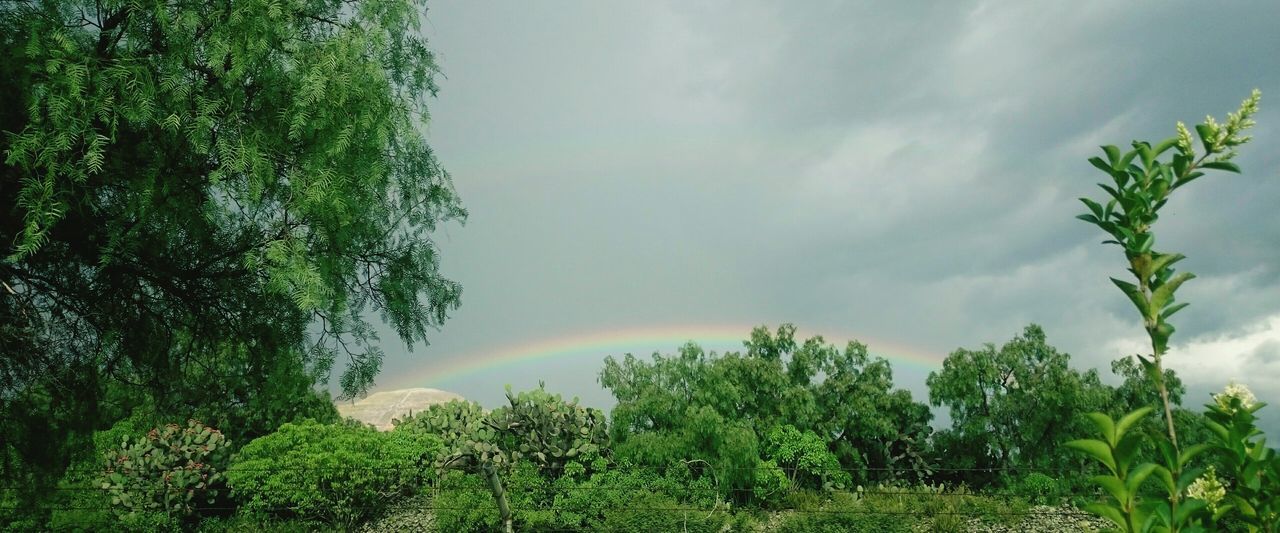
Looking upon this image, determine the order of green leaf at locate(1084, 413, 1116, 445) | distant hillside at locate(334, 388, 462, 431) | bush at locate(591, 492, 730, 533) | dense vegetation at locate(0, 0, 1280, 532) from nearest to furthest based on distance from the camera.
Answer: green leaf at locate(1084, 413, 1116, 445)
dense vegetation at locate(0, 0, 1280, 532)
bush at locate(591, 492, 730, 533)
distant hillside at locate(334, 388, 462, 431)

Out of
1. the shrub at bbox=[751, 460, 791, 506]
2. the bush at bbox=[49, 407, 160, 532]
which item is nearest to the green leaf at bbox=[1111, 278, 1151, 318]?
the shrub at bbox=[751, 460, 791, 506]

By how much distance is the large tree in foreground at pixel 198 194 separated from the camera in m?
5.54

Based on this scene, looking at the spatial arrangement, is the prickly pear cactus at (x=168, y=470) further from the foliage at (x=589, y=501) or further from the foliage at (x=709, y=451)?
the foliage at (x=709, y=451)

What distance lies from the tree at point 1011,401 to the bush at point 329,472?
7558 millimetres

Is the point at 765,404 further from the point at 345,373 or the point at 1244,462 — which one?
the point at 1244,462

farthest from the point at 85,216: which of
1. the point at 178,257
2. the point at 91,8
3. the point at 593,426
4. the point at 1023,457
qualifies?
the point at 1023,457

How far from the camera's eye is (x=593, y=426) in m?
11.9

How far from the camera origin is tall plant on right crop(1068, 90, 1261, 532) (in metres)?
1.55

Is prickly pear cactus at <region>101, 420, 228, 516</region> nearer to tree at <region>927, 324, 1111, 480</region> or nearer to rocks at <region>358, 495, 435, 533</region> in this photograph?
rocks at <region>358, 495, 435, 533</region>

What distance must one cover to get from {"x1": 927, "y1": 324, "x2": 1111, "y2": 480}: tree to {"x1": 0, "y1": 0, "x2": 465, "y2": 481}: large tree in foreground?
8.48 meters

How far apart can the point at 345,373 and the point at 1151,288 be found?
668 cm

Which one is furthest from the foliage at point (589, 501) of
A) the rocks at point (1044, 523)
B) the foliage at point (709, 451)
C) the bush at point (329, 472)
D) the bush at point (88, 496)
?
the bush at point (88, 496)

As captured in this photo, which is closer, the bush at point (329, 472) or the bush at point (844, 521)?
the bush at point (844, 521)

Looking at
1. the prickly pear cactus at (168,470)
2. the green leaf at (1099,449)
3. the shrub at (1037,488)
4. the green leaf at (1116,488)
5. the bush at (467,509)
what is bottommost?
the green leaf at (1116,488)
